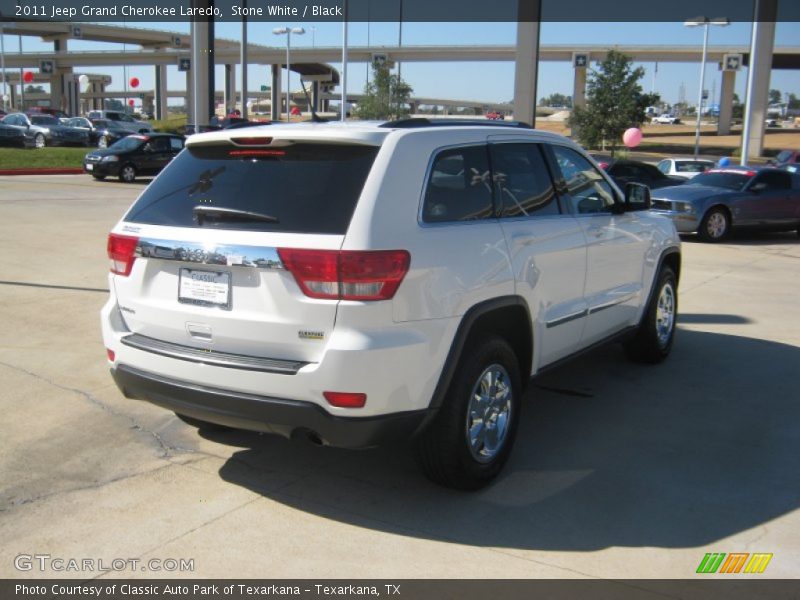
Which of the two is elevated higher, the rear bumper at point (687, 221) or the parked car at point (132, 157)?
the parked car at point (132, 157)

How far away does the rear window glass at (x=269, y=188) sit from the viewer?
391 centimetres

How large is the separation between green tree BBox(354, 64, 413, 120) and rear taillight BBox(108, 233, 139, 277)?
39.7 metres

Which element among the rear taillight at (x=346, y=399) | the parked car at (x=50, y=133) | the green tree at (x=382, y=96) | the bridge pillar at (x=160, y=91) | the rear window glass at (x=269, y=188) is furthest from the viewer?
the bridge pillar at (x=160, y=91)

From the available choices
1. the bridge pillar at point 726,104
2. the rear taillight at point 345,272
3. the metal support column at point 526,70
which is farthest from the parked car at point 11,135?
the bridge pillar at point 726,104

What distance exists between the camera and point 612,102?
1438 inches

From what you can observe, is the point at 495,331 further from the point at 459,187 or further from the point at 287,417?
the point at 287,417

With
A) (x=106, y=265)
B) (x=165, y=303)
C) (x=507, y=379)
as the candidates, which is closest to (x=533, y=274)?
(x=507, y=379)

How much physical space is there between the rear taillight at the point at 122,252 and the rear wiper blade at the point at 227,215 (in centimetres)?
43

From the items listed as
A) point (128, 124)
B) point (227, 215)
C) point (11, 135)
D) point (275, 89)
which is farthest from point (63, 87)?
point (227, 215)

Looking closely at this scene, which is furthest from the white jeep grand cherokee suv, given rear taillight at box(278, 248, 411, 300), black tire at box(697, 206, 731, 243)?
black tire at box(697, 206, 731, 243)

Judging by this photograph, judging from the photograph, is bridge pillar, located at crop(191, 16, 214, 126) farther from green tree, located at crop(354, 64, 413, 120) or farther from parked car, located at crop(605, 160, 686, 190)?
parked car, located at crop(605, 160, 686, 190)

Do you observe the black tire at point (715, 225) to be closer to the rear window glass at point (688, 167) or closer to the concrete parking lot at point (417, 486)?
the rear window glass at point (688, 167)

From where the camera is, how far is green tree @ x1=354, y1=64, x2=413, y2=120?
4378 cm

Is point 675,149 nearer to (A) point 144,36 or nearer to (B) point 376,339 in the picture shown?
(A) point 144,36
